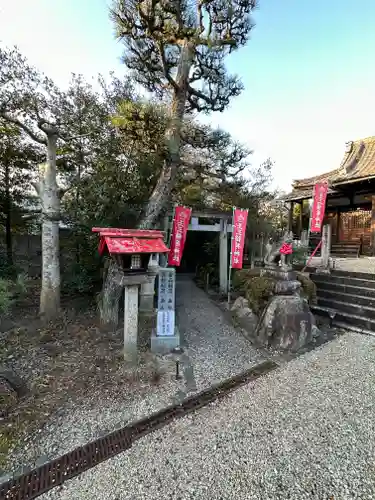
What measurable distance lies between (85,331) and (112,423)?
99.6 inches

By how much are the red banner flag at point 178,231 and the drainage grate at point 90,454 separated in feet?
12.4

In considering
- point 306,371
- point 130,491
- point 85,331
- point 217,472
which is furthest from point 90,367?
point 306,371

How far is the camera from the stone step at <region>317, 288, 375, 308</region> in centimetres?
559

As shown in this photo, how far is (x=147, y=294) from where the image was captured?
6277mm

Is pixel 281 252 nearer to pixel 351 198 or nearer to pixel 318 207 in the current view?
pixel 318 207

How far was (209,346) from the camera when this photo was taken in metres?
4.94

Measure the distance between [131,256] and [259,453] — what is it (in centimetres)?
290

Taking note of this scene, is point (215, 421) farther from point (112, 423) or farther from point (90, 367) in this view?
point (90, 367)

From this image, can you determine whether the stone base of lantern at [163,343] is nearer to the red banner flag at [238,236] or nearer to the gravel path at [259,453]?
the gravel path at [259,453]

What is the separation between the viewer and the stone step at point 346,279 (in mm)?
5977

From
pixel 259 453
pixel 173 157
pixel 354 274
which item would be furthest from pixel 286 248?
pixel 259 453

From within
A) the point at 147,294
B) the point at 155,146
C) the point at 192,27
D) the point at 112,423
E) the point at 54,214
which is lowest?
the point at 112,423

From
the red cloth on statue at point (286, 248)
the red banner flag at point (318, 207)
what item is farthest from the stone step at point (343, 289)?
the red cloth on statue at point (286, 248)

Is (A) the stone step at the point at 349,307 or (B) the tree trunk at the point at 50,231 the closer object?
(B) the tree trunk at the point at 50,231
